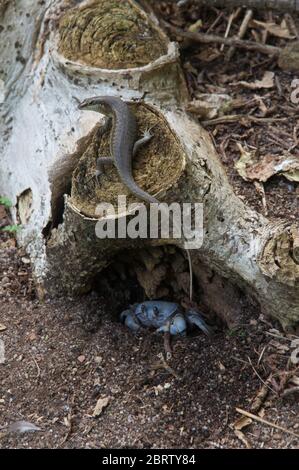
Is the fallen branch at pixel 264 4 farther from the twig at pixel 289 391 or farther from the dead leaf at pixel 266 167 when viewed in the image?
the twig at pixel 289 391

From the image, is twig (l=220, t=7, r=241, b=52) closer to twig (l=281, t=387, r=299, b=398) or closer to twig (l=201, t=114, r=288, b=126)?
twig (l=201, t=114, r=288, b=126)

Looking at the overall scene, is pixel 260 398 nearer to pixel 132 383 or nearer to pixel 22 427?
pixel 132 383

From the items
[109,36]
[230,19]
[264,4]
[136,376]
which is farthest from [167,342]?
[230,19]

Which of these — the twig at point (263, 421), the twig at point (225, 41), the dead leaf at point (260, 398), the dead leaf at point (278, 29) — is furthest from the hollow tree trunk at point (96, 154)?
the dead leaf at point (278, 29)

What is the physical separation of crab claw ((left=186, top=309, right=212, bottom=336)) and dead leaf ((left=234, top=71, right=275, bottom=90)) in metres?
1.87

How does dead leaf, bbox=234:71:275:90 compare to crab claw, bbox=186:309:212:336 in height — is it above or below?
above

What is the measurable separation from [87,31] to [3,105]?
3.06ft

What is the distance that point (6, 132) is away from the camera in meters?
4.90

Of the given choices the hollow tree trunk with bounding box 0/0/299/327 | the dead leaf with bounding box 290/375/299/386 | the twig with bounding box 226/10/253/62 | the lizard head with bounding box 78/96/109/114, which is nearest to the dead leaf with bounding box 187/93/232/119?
the hollow tree trunk with bounding box 0/0/299/327

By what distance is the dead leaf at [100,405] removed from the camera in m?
3.48

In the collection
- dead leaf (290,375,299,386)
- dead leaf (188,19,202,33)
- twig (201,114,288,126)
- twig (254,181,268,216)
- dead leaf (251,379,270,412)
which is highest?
dead leaf (188,19,202,33)

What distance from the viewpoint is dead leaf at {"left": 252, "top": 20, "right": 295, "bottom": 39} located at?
17.6ft

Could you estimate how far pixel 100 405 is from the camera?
11.5ft

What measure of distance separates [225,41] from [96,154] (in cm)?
200
